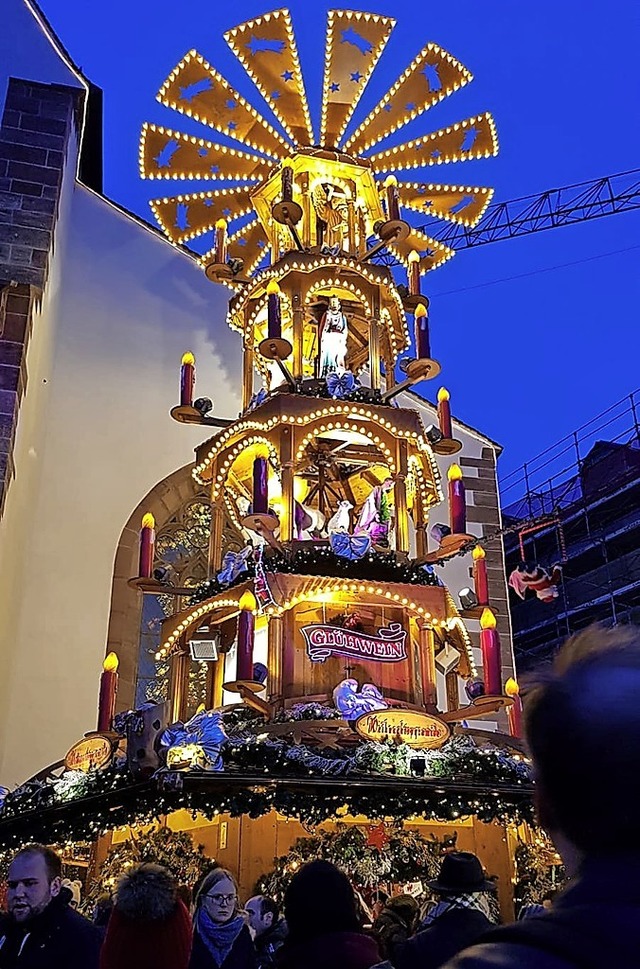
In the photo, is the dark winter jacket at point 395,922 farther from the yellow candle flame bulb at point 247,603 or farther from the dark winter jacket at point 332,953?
the yellow candle flame bulb at point 247,603

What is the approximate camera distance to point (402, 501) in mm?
8805

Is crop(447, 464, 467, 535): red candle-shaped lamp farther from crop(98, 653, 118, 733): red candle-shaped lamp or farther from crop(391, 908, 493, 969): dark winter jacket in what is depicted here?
crop(391, 908, 493, 969): dark winter jacket

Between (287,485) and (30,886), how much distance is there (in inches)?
220

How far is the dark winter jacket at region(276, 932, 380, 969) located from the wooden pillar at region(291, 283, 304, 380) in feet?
22.7

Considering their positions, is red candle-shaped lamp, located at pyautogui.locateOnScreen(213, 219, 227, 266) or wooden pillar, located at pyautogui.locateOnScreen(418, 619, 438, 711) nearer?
wooden pillar, located at pyautogui.locateOnScreen(418, 619, 438, 711)

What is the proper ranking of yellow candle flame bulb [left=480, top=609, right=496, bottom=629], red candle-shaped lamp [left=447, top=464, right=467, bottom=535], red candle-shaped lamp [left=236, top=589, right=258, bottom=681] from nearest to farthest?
red candle-shaped lamp [left=236, top=589, right=258, bottom=681] < yellow candle flame bulb [left=480, top=609, right=496, bottom=629] < red candle-shaped lamp [left=447, top=464, right=467, bottom=535]

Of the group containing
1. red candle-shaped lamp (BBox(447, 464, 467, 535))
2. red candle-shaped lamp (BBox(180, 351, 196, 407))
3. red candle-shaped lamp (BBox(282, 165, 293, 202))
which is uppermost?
red candle-shaped lamp (BBox(282, 165, 293, 202))

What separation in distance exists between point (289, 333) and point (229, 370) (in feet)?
7.80

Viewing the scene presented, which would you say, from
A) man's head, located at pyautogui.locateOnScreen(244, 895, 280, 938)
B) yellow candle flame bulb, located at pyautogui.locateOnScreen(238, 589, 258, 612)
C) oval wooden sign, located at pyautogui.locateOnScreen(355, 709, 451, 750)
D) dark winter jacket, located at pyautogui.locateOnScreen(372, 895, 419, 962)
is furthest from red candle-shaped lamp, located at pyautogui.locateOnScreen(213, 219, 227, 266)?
dark winter jacket, located at pyautogui.locateOnScreen(372, 895, 419, 962)

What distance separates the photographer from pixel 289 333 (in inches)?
399

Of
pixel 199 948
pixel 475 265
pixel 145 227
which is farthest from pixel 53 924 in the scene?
pixel 475 265

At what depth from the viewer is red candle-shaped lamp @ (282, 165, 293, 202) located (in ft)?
31.4

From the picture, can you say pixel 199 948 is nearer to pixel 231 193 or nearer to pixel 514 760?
pixel 514 760

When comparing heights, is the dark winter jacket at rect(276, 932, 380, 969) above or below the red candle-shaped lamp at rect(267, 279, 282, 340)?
below
